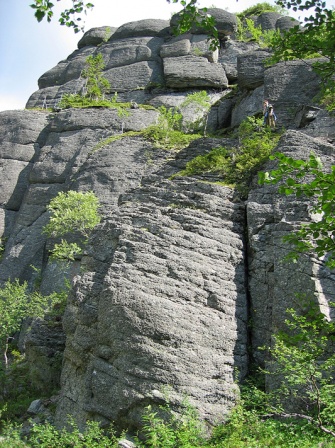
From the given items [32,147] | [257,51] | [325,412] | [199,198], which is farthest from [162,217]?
[32,147]

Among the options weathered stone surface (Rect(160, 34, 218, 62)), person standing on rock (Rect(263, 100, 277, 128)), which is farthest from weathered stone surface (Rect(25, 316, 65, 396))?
weathered stone surface (Rect(160, 34, 218, 62))

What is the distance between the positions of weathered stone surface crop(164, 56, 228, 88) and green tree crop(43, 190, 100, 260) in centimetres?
1488

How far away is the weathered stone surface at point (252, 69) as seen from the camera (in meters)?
29.3

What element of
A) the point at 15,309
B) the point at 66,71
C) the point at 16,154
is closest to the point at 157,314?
the point at 15,309

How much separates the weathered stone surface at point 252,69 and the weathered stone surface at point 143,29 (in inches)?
652

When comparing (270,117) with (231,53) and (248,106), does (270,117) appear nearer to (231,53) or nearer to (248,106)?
(248,106)

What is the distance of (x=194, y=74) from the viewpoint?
3644cm

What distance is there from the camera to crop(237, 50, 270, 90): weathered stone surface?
29266 mm

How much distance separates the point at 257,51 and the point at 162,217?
17853 millimetres

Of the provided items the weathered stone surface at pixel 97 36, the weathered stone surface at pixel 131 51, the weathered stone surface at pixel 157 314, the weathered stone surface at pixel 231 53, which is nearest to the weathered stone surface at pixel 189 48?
the weathered stone surface at pixel 231 53

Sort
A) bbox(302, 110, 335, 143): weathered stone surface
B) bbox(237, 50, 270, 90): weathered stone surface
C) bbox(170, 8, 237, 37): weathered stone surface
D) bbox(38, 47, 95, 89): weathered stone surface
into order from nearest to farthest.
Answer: bbox(302, 110, 335, 143): weathered stone surface → bbox(237, 50, 270, 90): weathered stone surface → bbox(170, 8, 237, 37): weathered stone surface → bbox(38, 47, 95, 89): weathered stone surface

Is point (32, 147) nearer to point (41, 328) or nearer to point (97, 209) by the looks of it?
point (97, 209)

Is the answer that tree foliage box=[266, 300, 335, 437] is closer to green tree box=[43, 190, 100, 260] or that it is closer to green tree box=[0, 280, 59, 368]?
green tree box=[0, 280, 59, 368]

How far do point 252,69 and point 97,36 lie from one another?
71.6ft
